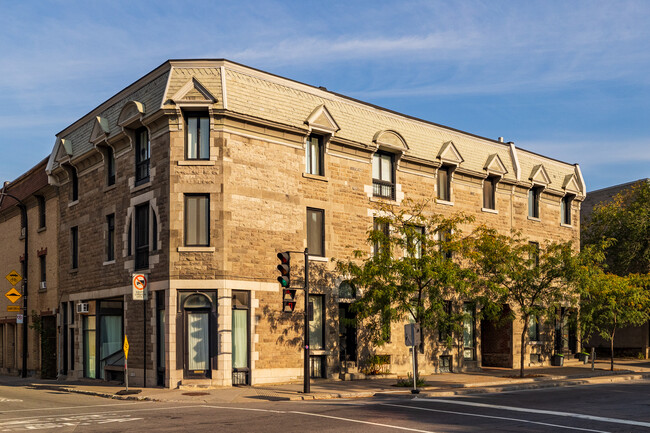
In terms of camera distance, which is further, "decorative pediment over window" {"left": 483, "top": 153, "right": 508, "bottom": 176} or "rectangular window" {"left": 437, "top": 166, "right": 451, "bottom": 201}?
"decorative pediment over window" {"left": 483, "top": 153, "right": 508, "bottom": 176}

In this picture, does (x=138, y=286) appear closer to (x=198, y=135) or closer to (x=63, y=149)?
(x=198, y=135)

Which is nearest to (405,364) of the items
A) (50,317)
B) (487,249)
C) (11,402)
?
(487,249)

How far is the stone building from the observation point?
25.3m

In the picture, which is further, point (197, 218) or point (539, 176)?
point (539, 176)

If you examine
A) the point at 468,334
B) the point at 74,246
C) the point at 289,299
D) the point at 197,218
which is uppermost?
the point at 197,218

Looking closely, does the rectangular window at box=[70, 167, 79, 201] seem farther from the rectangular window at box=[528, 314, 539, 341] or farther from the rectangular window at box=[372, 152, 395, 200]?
the rectangular window at box=[528, 314, 539, 341]

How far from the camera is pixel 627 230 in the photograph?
43.6m

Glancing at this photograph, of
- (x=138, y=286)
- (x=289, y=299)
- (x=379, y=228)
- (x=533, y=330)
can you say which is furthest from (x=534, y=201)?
(x=138, y=286)

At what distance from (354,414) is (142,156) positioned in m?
15.3

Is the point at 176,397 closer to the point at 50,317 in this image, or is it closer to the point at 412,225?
the point at 412,225

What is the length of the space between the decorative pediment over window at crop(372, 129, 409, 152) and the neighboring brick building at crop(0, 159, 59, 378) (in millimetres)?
16701

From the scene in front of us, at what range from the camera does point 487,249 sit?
30062 millimetres

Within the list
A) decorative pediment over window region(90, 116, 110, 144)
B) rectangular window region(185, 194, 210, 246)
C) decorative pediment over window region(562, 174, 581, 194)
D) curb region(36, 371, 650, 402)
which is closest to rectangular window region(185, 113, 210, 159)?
rectangular window region(185, 194, 210, 246)

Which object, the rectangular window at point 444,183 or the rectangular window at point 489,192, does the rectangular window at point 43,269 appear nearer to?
the rectangular window at point 444,183
